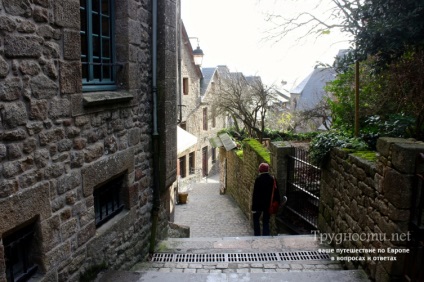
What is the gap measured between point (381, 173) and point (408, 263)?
889 mm

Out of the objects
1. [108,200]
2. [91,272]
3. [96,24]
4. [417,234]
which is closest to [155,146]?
[108,200]

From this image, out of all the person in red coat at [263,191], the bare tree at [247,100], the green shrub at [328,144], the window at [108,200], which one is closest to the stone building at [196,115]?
the bare tree at [247,100]

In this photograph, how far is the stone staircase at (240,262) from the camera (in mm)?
4230

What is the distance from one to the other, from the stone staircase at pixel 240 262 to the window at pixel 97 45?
2.12m

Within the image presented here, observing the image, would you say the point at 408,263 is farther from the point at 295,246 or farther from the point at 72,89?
the point at 72,89

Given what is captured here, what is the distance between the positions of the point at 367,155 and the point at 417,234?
1.40 metres

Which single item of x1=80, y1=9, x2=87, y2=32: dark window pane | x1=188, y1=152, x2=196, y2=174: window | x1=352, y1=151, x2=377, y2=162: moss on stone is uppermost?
x1=80, y1=9, x2=87, y2=32: dark window pane

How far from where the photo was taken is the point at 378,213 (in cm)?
384

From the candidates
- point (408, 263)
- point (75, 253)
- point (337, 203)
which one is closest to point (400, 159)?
point (408, 263)

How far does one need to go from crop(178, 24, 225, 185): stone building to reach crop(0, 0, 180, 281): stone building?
1385 cm

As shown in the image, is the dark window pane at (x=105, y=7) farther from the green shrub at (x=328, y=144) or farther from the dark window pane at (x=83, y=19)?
the green shrub at (x=328, y=144)

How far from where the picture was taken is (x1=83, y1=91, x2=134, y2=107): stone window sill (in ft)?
11.2

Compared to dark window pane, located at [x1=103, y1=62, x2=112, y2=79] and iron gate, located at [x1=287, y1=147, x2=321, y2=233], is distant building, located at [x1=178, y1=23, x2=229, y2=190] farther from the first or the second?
dark window pane, located at [x1=103, y1=62, x2=112, y2=79]

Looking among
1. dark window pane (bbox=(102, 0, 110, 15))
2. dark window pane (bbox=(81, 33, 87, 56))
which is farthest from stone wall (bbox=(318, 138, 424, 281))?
dark window pane (bbox=(102, 0, 110, 15))
